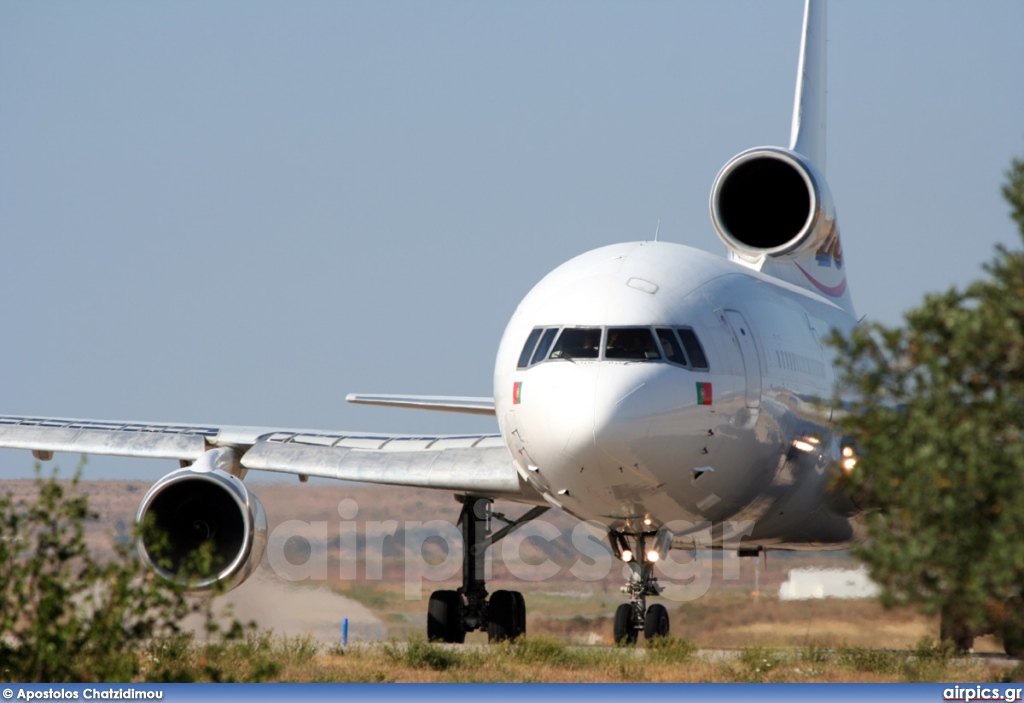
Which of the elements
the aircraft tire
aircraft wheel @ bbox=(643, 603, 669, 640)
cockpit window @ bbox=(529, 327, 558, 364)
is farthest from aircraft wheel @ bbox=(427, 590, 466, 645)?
cockpit window @ bbox=(529, 327, 558, 364)

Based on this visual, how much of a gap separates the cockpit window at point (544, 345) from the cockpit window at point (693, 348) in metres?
1.17

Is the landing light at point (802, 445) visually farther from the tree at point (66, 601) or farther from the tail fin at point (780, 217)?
the tree at point (66, 601)

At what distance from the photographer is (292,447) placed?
63.1ft

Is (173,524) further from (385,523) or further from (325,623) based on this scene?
(385,523)

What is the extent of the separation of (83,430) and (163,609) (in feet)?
35.9

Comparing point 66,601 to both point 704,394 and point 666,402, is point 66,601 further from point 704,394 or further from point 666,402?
point 704,394

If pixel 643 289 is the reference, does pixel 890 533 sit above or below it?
below

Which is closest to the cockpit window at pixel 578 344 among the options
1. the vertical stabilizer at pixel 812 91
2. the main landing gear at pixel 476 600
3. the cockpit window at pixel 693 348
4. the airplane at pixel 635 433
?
the airplane at pixel 635 433

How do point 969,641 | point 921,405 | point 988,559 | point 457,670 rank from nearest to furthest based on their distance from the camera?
point 988,559 < point 921,405 < point 457,670 < point 969,641

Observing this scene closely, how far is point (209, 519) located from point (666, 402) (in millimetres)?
6322

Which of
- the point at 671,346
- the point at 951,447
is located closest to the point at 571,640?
the point at 671,346

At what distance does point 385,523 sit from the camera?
26828mm

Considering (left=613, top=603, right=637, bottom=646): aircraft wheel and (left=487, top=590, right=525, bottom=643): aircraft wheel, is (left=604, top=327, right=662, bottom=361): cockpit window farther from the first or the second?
(left=487, top=590, right=525, bottom=643): aircraft wheel

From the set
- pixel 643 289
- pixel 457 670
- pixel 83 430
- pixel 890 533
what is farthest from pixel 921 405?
pixel 83 430
